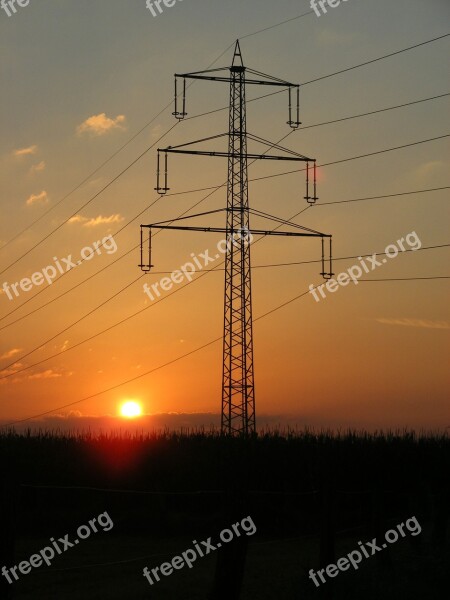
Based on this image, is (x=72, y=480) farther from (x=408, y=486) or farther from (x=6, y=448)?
(x=408, y=486)

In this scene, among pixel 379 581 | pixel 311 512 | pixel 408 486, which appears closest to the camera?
pixel 379 581

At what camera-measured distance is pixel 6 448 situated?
37062 mm

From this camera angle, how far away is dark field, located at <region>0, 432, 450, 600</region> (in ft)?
49.6

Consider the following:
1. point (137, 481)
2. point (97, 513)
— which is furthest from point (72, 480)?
point (97, 513)

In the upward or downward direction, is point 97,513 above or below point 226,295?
below

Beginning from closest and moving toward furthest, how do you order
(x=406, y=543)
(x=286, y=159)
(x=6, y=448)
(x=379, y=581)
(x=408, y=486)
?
(x=379, y=581), (x=406, y=543), (x=286, y=159), (x=408, y=486), (x=6, y=448)

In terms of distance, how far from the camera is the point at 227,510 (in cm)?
1319

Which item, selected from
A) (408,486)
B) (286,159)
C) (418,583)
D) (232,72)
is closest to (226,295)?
(286,159)

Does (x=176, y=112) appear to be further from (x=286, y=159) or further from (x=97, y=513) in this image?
(x=97, y=513)

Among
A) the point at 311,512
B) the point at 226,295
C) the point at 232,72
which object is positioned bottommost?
the point at 311,512

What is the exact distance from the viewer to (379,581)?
15.1 meters

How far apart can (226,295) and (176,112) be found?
20.5 feet

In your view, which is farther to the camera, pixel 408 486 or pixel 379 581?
pixel 408 486

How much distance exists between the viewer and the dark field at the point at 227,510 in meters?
15.1
